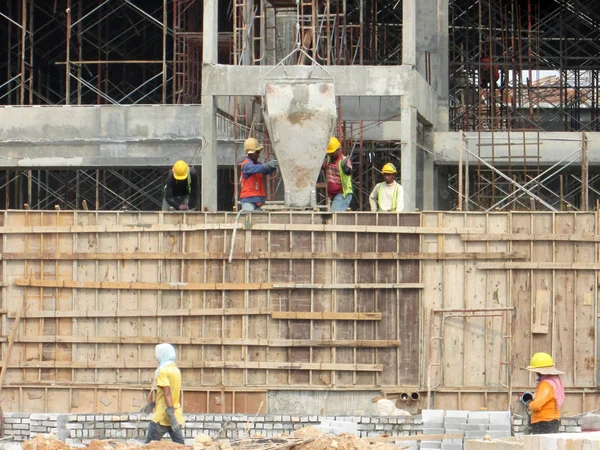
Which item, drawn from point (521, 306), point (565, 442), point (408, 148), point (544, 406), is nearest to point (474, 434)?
point (544, 406)

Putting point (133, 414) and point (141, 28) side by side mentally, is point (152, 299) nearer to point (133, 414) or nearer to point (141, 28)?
point (133, 414)

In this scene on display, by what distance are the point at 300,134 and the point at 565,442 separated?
944 centimetres

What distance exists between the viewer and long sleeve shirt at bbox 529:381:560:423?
1386 centimetres

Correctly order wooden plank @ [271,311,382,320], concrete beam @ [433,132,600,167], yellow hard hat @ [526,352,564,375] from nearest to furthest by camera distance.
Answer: yellow hard hat @ [526,352,564,375] → wooden plank @ [271,311,382,320] → concrete beam @ [433,132,600,167]

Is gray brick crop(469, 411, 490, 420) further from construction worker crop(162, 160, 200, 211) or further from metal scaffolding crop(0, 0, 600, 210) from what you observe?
metal scaffolding crop(0, 0, 600, 210)

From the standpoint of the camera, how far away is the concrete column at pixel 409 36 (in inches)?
870

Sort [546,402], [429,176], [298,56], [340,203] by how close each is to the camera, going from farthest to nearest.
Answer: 1. [429,176]
2. [298,56]
3. [340,203]
4. [546,402]

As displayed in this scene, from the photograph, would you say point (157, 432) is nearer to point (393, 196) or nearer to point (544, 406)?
point (544, 406)

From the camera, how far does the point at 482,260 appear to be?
1700 cm

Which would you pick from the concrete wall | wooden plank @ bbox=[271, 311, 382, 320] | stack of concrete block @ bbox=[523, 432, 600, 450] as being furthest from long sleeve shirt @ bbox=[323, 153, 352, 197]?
stack of concrete block @ bbox=[523, 432, 600, 450]

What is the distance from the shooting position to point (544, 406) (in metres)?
13.9

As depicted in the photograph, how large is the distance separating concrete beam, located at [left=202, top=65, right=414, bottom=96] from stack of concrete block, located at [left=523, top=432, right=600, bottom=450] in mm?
11341

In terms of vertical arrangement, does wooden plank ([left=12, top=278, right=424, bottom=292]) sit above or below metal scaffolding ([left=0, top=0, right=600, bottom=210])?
below

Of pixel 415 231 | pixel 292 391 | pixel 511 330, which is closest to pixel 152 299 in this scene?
pixel 292 391
